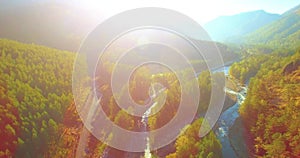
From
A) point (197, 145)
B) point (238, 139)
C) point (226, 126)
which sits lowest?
point (238, 139)

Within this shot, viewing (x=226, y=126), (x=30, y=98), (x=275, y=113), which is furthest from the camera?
(x=30, y=98)

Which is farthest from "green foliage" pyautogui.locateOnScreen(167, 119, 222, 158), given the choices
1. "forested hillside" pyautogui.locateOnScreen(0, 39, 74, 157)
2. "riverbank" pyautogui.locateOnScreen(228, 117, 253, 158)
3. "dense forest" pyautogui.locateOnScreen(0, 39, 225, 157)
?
"forested hillside" pyautogui.locateOnScreen(0, 39, 74, 157)

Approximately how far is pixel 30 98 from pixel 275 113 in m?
64.0

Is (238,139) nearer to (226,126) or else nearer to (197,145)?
(226,126)

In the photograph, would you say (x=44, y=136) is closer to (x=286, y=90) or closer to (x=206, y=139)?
(x=206, y=139)

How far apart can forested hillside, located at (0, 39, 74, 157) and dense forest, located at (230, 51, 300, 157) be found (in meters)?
47.8

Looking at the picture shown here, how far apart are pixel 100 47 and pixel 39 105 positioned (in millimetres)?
118970

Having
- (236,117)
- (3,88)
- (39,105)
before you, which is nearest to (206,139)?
(236,117)

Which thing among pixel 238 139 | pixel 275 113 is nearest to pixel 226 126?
pixel 238 139

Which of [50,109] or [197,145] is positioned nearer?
[197,145]

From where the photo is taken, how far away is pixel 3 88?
82.6m

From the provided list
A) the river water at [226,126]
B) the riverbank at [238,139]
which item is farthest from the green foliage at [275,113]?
the river water at [226,126]

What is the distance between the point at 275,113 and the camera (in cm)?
7088

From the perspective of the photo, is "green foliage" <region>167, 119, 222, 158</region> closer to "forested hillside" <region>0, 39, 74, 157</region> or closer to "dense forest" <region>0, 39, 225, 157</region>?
"dense forest" <region>0, 39, 225, 157</region>
